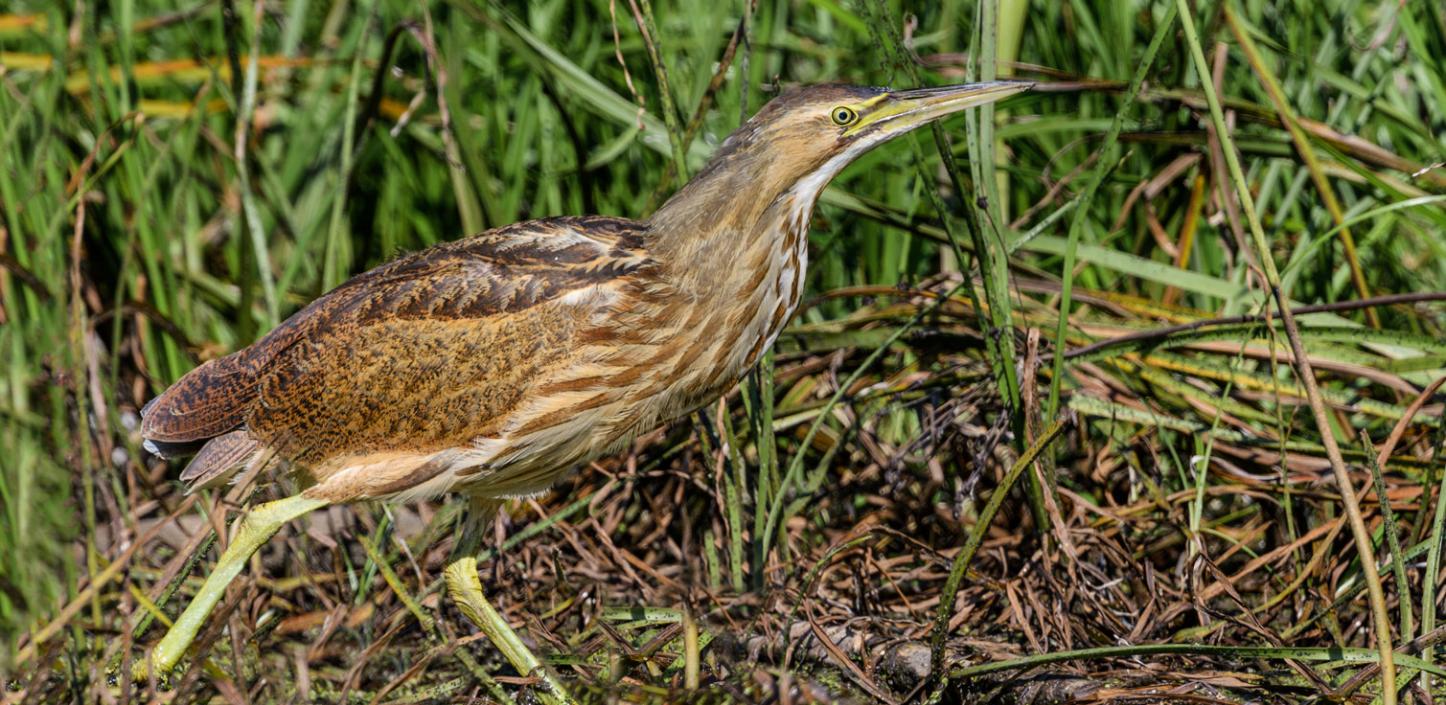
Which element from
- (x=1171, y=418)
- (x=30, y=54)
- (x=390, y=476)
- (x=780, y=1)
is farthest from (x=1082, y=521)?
(x=30, y=54)

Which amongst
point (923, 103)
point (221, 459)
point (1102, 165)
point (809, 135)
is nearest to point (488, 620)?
point (221, 459)

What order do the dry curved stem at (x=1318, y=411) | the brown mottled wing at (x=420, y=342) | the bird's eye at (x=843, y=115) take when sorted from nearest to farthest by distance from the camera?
the dry curved stem at (x=1318, y=411) → the bird's eye at (x=843, y=115) → the brown mottled wing at (x=420, y=342)

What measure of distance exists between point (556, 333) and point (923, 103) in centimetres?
72

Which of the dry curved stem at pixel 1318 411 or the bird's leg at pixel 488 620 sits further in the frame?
the bird's leg at pixel 488 620

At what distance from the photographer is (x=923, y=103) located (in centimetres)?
246

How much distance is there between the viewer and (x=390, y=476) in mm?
2701

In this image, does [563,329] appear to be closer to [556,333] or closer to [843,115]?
[556,333]

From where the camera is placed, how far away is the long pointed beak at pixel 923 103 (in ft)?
7.86

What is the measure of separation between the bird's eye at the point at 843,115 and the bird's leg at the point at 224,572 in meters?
1.11

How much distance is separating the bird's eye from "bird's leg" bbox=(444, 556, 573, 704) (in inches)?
40.4

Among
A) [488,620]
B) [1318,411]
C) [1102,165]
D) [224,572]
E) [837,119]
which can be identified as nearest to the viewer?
[1318,411]

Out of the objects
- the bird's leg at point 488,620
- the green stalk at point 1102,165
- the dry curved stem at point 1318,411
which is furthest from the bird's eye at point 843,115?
the bird's leg at point 488,620

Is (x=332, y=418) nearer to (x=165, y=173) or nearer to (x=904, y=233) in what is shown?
(x=904, y=233)

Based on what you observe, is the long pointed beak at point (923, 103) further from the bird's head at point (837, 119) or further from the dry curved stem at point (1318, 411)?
the dry curved stem at point (1318, 411)
